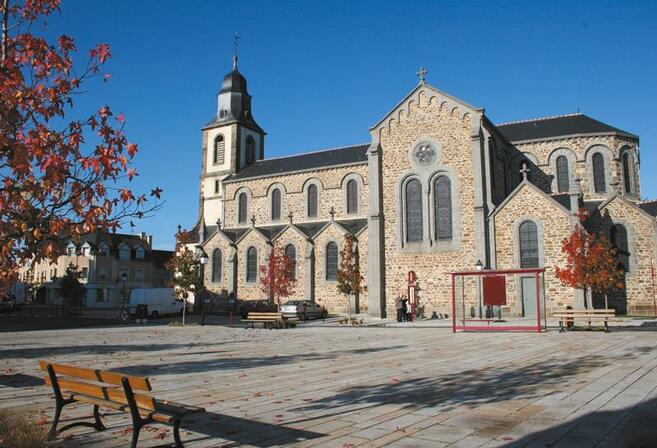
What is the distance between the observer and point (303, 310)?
33.2 meters

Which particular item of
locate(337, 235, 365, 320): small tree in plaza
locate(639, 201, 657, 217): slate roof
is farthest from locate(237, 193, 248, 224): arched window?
locate(639, 201, 657, 217): slate roof

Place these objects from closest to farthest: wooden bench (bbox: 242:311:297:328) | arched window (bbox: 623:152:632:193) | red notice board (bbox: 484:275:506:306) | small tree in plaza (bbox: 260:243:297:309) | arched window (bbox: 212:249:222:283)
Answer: red notice board (bbox: 484:275:506:306) → wooden bench (bbox: 242:311:297:328) → arched window (bbox: 623:152:632:193) → small tree in plaza (bbox: 260:243:297:309) → arched window (bbox: 212:249:222:283)

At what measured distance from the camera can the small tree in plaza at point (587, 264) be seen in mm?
26641

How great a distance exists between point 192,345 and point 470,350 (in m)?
8.63

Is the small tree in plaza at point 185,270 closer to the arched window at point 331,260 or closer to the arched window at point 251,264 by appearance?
the arched window at point 251,264

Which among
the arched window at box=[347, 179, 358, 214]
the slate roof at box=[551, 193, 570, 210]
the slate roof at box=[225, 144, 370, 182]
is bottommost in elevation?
the slate roof at box=[551, 193, 570, 210]

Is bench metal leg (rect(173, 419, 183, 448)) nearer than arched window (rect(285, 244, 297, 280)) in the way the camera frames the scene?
Yes

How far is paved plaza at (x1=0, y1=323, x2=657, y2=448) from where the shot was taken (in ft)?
18.6

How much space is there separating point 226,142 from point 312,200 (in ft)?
42.1

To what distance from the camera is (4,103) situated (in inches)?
222

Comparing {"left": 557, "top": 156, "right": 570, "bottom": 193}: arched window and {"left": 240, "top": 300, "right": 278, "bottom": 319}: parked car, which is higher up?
{"left": 557, "top": 156, "right": 570, "bottom": 193}: arched window

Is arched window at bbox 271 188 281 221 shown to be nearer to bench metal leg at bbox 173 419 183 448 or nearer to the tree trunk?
the tree trunk

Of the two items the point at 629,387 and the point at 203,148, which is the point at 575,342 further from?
the point at 203,148

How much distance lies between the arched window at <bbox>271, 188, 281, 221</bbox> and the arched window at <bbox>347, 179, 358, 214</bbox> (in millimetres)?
6752
